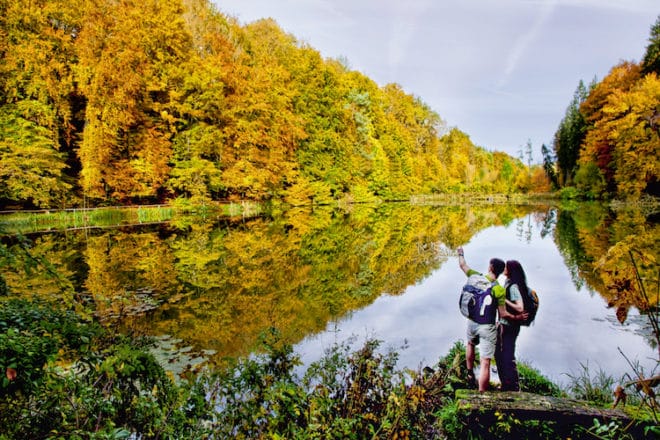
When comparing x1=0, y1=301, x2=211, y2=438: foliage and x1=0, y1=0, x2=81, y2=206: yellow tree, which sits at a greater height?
x1=0, y1=0, x2=81, y2=206: yellow tree

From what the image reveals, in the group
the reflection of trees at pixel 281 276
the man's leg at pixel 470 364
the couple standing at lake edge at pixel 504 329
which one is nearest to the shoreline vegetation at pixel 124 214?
the reflection of trees at pixel 281 276

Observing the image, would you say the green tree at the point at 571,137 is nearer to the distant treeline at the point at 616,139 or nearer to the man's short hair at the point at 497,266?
the distant treeline at the point at 616,139

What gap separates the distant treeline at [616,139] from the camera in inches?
1006

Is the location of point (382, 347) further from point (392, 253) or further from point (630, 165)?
point (630, 165)

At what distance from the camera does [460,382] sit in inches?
167

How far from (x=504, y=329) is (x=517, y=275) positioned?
58cm

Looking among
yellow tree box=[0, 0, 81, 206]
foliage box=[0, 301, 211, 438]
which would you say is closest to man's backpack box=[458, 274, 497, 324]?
foliage box=[0, 301, 211, 438]

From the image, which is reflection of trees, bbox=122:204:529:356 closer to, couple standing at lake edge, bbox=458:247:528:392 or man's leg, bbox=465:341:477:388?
man's leg, bbox=465:341:477:388

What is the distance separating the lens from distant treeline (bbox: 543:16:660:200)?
83.9 feet

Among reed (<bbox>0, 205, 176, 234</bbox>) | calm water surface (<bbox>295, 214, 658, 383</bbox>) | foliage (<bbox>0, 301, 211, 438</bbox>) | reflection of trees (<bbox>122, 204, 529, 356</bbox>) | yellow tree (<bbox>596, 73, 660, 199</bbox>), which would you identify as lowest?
calm water surface (<bbox>295, 214, 658, 383</bbox>)

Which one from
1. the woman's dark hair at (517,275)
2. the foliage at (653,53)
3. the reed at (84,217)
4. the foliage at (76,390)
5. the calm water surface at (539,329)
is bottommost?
the calm water surface at (539,329)

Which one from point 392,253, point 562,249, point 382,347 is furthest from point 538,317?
point 562,249

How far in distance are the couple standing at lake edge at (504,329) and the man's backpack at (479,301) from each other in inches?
1.7

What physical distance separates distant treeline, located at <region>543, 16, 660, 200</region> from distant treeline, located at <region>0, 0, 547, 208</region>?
23.6 m
